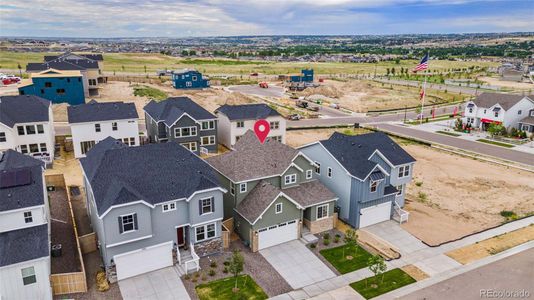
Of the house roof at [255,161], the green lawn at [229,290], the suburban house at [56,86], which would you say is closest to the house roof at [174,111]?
the house roof at [255,161]

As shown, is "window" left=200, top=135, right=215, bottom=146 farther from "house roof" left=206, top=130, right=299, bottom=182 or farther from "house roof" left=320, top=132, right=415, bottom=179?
"house roof" left=320, top=132, right=415, bottom=179

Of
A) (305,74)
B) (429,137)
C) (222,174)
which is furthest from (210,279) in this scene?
(305,74)

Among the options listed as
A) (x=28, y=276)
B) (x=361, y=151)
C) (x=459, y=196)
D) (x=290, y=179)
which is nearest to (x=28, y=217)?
(x=28, y=276)

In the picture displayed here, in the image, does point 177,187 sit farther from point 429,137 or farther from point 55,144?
point 429,137

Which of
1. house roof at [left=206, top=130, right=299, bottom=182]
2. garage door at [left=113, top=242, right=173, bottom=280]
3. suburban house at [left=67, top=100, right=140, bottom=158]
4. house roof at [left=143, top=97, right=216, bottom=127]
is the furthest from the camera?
house roof at [left=143, top=97, right=216, bottom=127]

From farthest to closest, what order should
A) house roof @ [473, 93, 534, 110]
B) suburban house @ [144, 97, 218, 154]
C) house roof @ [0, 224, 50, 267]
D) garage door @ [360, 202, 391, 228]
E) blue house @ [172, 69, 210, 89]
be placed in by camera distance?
1. blue house @ [172, 69, 210, 89]
2. house roof @ [473, 93, 534, 110]
3. suburban house @ [144, 97, 218, 154]
4. garage door @ [360, 202, 391, 228]
5. house roof @ [0, 224, 50, 267]

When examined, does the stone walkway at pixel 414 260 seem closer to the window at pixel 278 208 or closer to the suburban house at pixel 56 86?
the window at pixel 278 208

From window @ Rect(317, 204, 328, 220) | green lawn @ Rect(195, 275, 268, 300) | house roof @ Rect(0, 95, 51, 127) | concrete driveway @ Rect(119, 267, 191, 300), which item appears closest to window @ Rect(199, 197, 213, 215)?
concrete driveway @ Rect(119, 267, 191, 300)
